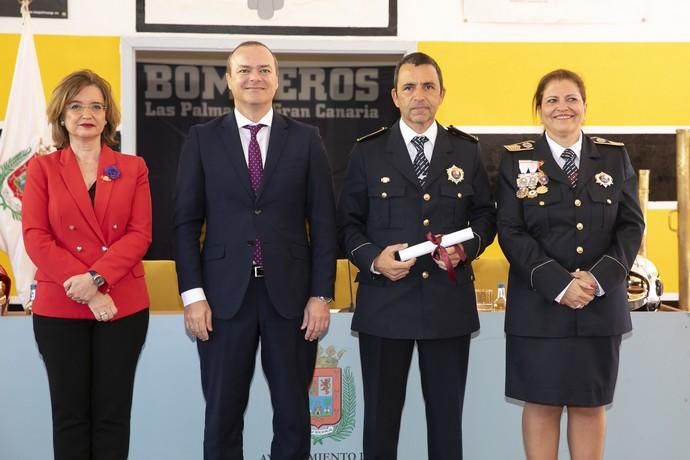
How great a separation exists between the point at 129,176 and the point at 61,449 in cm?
86

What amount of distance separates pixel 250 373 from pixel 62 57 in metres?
2.97

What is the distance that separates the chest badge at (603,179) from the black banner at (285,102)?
3.10 metres

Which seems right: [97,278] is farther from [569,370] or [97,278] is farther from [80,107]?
[569,370]

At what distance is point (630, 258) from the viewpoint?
2473 mm

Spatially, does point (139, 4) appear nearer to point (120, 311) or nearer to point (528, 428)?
point (120, 311)

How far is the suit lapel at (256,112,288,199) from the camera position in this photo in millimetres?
2393

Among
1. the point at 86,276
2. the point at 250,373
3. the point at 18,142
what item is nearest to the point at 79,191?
the point at 86,276

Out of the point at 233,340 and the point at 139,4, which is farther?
the point at 139,4

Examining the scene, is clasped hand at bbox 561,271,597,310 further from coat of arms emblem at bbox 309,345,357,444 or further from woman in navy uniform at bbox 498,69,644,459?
coat of arms emblem at bbox 309,345,357,444

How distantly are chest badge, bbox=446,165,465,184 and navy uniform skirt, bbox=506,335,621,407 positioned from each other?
554 millimetres

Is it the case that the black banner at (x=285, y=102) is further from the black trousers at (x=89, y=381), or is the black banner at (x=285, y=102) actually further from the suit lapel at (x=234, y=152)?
the black trousers at (x=89, y=381)

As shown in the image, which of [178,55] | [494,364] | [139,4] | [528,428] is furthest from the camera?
[178,55]

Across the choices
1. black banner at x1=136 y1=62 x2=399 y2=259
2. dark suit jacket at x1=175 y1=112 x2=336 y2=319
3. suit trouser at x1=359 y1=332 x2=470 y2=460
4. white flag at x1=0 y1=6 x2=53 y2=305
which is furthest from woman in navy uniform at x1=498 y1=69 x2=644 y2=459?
black banner at x1=136 y1=62 x2=399 y2=259

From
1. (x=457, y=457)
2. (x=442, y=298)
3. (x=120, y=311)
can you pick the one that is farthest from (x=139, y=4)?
(x=457, y=457)
